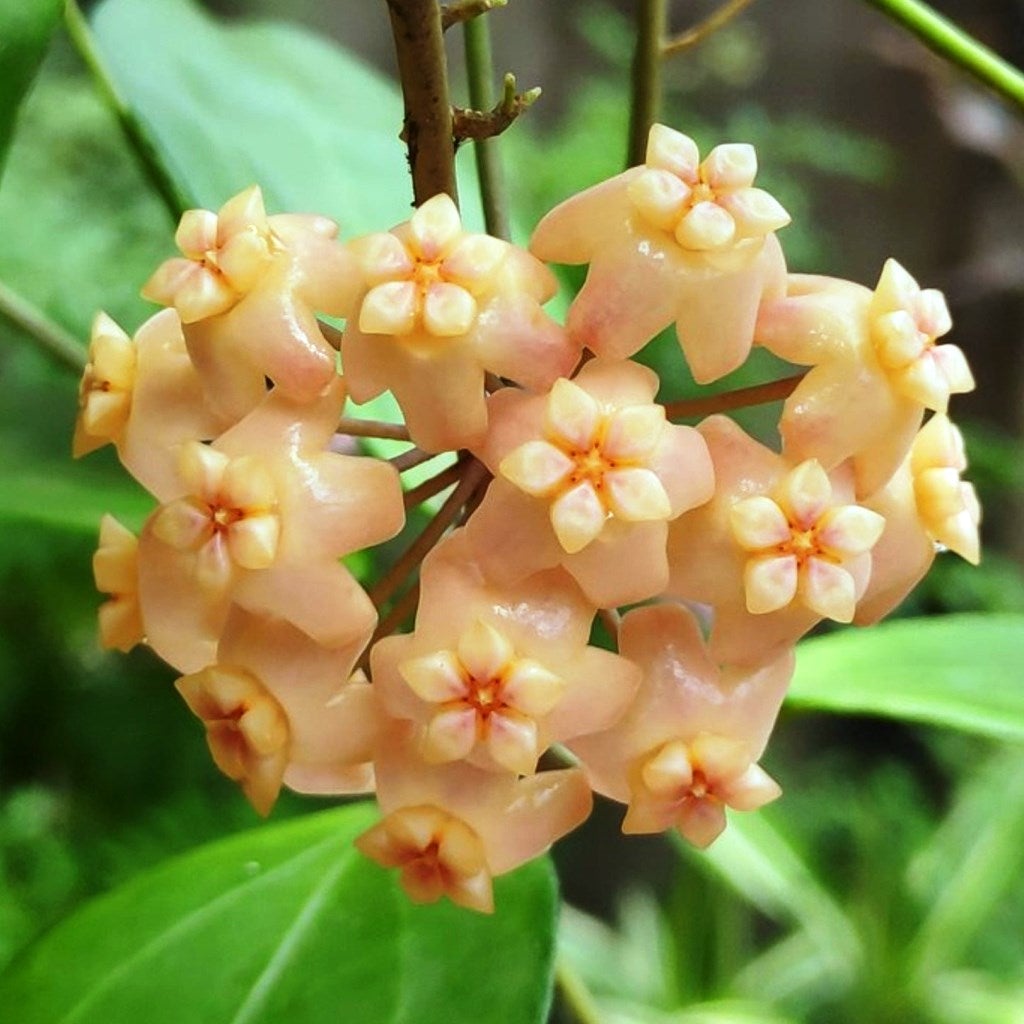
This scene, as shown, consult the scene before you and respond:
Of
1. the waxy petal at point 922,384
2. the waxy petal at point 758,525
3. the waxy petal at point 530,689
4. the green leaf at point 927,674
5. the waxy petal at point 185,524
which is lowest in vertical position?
the green leaf at point 927,674

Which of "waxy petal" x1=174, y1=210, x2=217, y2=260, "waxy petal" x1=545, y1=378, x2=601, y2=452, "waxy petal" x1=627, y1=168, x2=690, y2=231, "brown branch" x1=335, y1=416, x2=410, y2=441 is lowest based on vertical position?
"brown branch" x1=335, y1=416, x2=410, y2=441

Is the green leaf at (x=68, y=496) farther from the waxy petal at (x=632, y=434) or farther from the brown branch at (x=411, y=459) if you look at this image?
the waxy petal at (x=632, y=434)

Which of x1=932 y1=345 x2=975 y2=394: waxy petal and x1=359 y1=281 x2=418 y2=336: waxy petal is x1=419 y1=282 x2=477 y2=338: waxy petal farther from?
x1=932 y1=345 x2=975 y2=394: waxy petal

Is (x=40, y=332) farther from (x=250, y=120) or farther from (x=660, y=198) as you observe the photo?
(x=660, y=198)

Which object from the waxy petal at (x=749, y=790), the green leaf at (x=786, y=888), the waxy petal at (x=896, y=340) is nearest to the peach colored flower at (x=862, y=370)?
the waxy petal at (x=896, y=340)

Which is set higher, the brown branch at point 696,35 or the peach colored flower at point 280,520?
the brown branch at point 696,35

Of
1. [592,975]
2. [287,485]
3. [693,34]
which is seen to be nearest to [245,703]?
[287,485]

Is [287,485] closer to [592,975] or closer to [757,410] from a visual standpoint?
[757,410]

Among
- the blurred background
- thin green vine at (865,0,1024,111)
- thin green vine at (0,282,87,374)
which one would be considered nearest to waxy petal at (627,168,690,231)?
thin green vine at (865,0,1024,111)
